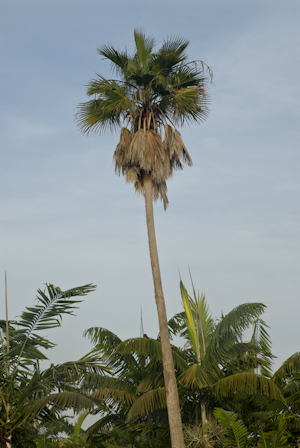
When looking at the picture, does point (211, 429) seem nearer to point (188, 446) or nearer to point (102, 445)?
point (188, 446)

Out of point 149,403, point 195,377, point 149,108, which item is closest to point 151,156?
point 149,108

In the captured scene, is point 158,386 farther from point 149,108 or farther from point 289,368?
point 149,108

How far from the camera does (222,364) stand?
1498 cm

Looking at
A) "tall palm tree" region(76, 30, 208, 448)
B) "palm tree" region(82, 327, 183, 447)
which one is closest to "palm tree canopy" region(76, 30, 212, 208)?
"tall palm tree" region(76, 30, 208, 448)

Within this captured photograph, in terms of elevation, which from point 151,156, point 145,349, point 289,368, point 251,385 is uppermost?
point 151,156

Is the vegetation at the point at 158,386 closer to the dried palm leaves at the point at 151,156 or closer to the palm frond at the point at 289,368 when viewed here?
the palm frond at the point at 289,368

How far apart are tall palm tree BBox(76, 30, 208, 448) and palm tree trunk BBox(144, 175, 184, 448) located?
3cm

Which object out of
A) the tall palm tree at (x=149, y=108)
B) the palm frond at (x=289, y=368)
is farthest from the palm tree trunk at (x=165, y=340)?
the palm frond at (x=289, y=368)

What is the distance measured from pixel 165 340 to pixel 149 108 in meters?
7.36

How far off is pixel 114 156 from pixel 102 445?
29.6 ft

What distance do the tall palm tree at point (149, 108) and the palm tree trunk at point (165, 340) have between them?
3 cm

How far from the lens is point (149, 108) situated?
14586 millimetres

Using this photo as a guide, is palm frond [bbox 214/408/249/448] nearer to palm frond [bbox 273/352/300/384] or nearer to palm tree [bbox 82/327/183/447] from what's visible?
palm tree [bbox 82/327/183/447]

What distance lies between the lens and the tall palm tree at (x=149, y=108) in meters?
14.0
